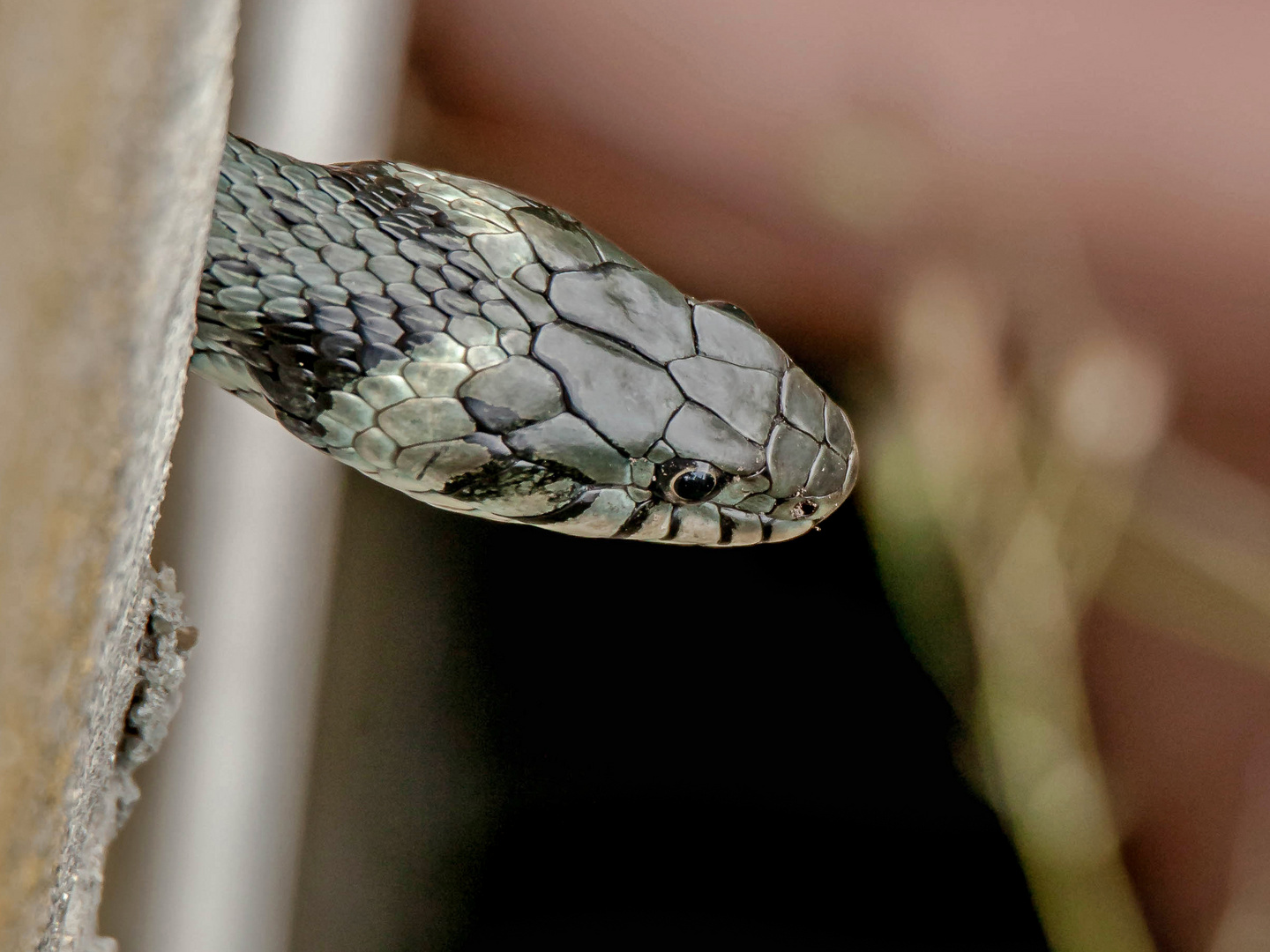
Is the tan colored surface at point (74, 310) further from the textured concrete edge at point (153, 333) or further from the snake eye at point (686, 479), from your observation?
the snake eye at point (686, 479)

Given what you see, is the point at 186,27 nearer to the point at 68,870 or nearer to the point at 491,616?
the point at 68,870

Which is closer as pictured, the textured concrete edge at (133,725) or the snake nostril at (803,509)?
the textured concrete edge at (133,725)

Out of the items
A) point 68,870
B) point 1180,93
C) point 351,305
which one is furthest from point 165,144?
point 1180,93

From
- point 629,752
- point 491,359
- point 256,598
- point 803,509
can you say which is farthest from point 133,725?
point 629,752

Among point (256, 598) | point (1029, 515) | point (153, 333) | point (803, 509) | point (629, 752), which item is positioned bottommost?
point (629, 752)

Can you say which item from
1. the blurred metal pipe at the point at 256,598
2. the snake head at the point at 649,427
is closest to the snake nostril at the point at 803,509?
the snake head at the point at 649,427

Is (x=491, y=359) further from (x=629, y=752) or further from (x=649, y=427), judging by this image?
(x=629, y=752)

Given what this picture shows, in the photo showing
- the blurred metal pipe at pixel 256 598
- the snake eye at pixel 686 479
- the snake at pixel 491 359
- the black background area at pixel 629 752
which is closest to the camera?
the snake at pixel 491 359
